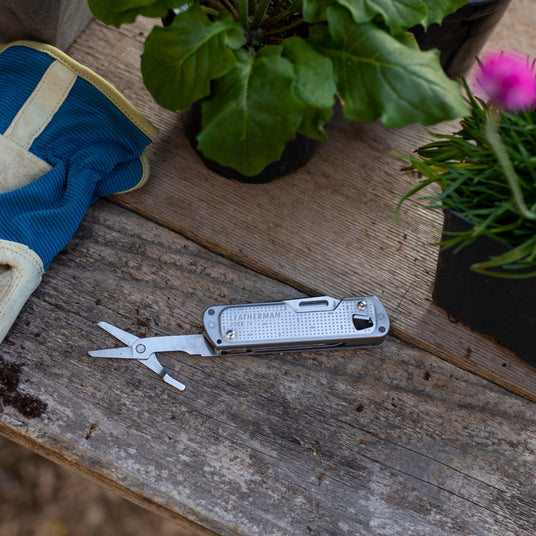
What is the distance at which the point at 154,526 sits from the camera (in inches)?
42.6

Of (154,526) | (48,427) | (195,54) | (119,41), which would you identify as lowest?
(154,526)

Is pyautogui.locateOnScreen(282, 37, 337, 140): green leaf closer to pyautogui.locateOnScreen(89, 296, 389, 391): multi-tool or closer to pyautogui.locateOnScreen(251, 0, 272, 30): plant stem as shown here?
pyautogui.locateOnScreen(251, 0, 272, 30): plant stem

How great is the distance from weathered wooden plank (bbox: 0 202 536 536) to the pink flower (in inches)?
13.0

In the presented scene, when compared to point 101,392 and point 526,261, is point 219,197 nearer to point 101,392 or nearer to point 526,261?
point 101,392

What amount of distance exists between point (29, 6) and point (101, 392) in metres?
0.53

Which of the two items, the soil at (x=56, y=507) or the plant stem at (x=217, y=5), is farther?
the soil at (x=56, y=507)

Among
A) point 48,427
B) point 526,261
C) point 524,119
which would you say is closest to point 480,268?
point 526,261

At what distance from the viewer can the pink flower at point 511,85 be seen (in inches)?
23.2

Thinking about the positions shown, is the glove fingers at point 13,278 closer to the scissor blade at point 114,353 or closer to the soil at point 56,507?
the scissor blade at point 114,353

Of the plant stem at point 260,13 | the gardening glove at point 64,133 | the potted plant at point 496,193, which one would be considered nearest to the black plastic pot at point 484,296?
the potted plant at point 496,193

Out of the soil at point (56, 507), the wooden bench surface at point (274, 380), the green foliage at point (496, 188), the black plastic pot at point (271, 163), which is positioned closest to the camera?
the green foliage at point (496, 188)

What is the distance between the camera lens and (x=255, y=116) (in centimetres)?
58

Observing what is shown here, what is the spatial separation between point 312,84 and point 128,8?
22 centimetres

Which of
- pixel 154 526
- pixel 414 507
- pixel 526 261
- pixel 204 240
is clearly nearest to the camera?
pixel 526 261
